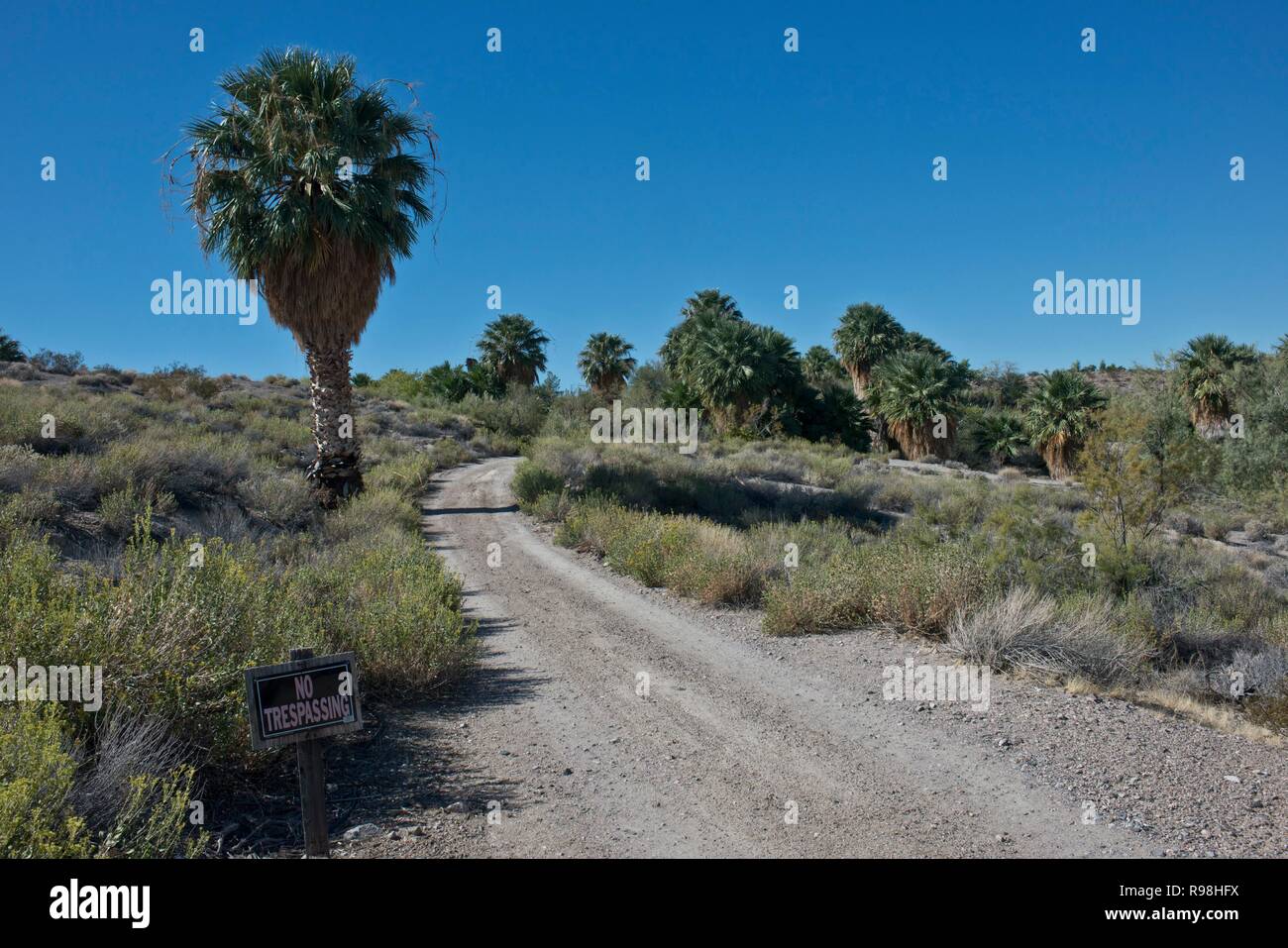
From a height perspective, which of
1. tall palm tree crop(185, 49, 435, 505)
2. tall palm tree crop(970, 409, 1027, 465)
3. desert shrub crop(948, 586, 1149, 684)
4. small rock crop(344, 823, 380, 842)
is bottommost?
small rock crop(344, 823, 380, 842)

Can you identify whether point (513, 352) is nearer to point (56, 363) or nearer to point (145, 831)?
point (56, 363)

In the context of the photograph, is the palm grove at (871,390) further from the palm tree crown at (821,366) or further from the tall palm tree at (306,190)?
the tall palm tree at (306,190)

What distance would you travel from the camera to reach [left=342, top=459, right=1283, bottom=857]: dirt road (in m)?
4.48

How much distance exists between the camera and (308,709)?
138 inches

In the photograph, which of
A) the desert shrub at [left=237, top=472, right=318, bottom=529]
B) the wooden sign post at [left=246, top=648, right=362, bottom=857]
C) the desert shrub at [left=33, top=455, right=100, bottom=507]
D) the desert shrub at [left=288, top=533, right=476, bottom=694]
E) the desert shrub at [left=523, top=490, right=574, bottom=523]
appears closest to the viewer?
the wooden sign post at [left=246, top=648, right=362, bottom=857]

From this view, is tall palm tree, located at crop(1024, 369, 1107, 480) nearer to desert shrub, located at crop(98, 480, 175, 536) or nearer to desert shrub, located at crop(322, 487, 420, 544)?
desert shrub, located at crop(322, 487, 420, 544)

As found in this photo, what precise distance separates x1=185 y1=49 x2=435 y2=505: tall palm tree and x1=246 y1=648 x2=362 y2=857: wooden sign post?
14.9m

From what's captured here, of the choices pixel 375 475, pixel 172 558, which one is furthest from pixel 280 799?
pixel 375 475

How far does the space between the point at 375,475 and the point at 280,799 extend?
1805 centimetres

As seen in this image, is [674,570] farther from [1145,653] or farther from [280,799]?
[280,799]

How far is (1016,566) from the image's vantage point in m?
10.9

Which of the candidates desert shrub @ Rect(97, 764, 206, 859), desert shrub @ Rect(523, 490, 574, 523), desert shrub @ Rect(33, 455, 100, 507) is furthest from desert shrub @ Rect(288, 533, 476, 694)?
desert shrub @ Rect(523, 490, 574, 523)

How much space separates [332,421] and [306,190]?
5.27 meters

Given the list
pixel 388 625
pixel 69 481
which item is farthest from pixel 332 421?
pixel 388 625
